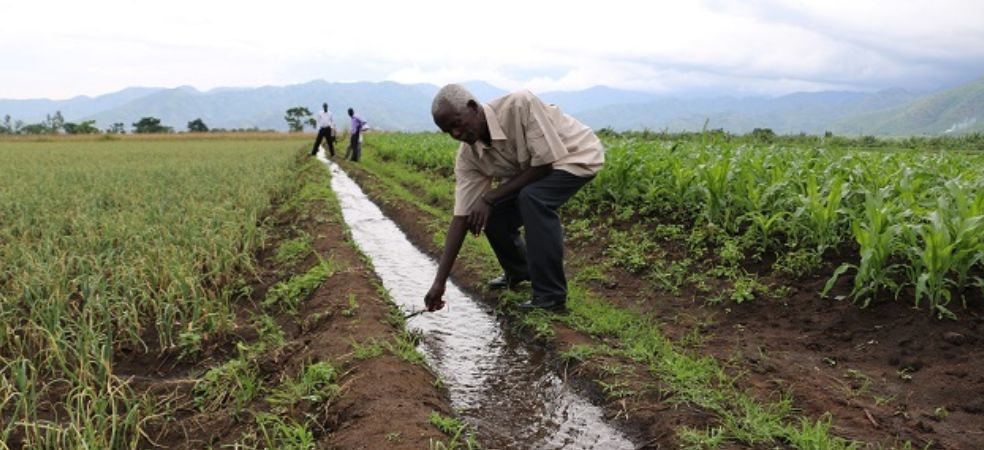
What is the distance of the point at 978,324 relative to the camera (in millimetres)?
3627

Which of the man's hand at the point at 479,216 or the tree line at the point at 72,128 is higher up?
the tree line at the point at 72,128

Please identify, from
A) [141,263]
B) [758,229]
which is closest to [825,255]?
[758,229]

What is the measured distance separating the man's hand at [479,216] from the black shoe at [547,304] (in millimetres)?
679

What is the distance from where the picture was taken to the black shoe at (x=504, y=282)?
201 inches

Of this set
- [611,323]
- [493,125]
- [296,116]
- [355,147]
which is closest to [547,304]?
[611,323]

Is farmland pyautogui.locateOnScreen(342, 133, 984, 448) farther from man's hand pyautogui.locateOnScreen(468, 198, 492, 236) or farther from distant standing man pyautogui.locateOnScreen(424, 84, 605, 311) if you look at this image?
man's hand pyautogui.locateOnScreen(468, 198, 492, 236)

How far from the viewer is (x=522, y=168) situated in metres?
4.25

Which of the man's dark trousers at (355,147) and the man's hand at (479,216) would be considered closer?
the man's hand at (479,216)

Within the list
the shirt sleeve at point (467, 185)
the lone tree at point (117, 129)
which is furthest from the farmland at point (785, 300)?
the lone tree at point (117, 129)

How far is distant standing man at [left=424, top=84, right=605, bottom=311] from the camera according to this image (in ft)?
12.7

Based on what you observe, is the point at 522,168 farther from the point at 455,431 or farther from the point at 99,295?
the point at 99,295

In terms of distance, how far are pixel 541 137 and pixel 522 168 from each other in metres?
0.31

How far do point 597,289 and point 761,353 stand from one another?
1.71m

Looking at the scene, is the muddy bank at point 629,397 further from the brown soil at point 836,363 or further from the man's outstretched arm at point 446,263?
the man's outstretched arm at point 446,263
